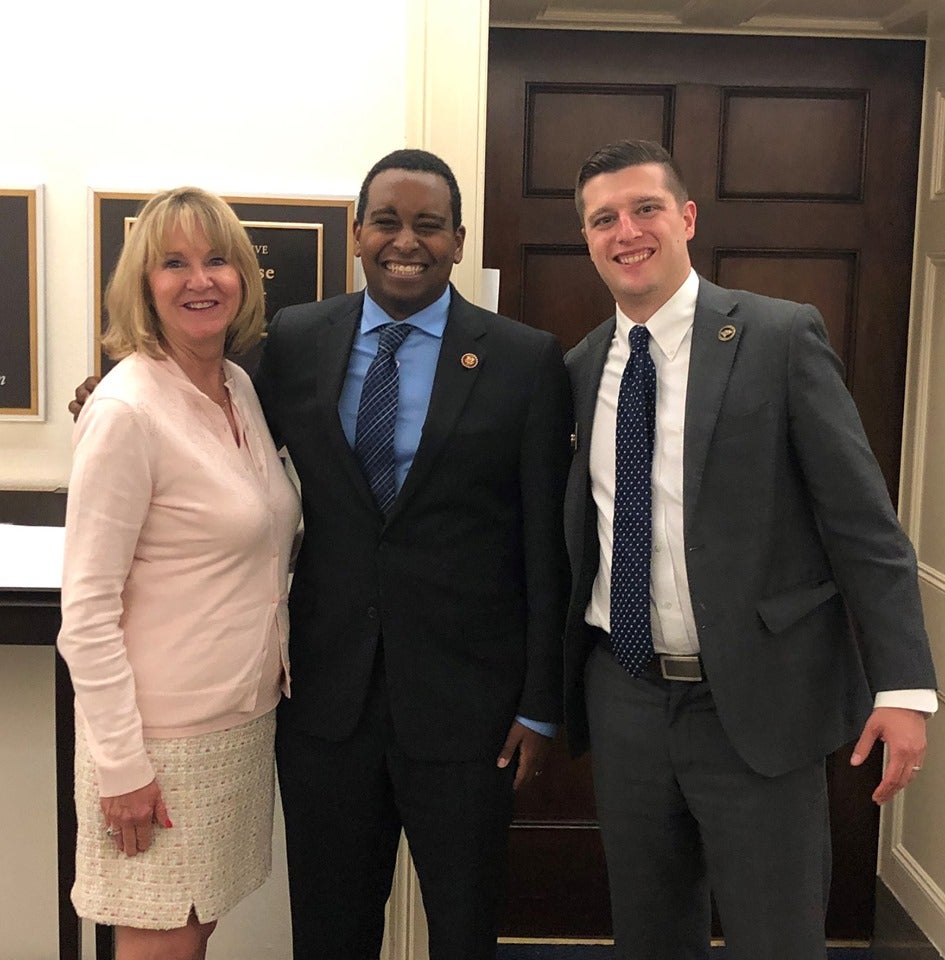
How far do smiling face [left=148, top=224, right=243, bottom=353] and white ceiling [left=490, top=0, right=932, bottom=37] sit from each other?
116cm

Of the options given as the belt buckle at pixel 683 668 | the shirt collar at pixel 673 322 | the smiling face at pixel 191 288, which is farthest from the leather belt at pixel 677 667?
the smiling face at pixel 191 288

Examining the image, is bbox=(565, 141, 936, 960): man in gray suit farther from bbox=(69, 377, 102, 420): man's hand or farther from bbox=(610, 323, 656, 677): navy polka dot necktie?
bbox=(69, 377, 102, 420): man's hand

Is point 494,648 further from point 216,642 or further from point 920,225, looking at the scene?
point 920,225

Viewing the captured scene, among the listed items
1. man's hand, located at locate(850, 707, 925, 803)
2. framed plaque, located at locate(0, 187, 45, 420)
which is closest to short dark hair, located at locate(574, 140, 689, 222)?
man's hand, located at locate(850, 707, 925, 803)

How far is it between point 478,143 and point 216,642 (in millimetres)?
1119

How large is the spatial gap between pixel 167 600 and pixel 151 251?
0.52 m

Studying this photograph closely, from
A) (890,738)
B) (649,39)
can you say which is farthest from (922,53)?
(890,738)

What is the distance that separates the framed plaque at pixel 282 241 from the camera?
86.0 inches

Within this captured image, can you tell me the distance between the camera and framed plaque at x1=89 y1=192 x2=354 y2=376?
7.16ft

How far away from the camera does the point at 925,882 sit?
2.61 metres

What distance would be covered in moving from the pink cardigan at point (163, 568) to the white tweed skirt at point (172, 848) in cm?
4

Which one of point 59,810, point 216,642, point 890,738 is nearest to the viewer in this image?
point 890,738

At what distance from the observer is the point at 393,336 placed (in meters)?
1.81

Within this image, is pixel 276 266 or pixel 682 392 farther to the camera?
pixel 276 266
